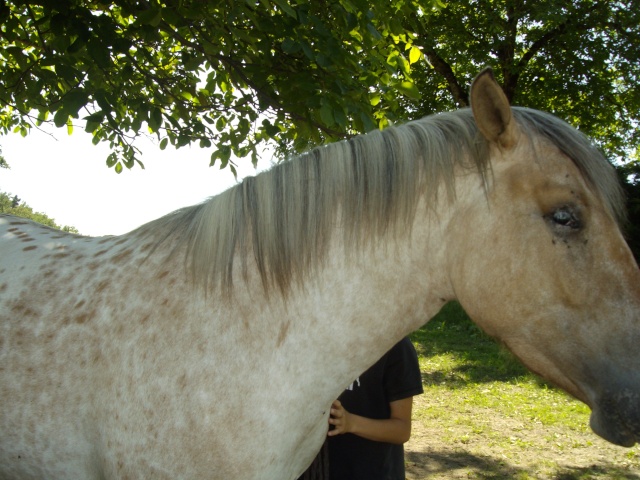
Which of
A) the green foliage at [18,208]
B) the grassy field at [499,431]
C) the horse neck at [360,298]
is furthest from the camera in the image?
the green foliage at [18,208]

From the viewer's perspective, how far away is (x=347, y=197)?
1965 millimetres

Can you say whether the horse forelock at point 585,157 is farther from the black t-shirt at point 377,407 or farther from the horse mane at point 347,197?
the black t-shirt at point 377,407

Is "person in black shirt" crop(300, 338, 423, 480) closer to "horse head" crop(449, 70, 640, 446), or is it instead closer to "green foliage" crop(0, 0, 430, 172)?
"horse head" crop(449, 70, 640, 446)

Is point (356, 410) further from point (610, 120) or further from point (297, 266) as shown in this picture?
point (610, 120)

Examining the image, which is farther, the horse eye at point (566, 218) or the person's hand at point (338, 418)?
the person's hand at point (338, 418)

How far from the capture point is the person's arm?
95.8 inches

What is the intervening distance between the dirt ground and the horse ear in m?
4.20

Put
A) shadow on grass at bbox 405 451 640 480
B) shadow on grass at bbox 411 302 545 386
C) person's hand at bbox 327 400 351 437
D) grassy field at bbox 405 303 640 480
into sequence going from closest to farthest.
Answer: person's hand at bbox 327 400 351 437, shadow on grass at bbox 405 451 640 480, grassy field at bbox 405 303 640 480, shadow on grass at bbox 411 302 545 386

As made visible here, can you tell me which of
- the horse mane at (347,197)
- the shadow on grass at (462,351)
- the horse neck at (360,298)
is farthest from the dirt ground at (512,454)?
the horse mane at (347,197)

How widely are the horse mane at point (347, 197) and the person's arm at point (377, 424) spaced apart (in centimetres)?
84

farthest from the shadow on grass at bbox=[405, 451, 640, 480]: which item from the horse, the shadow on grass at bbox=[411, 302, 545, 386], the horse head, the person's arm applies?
the horse head

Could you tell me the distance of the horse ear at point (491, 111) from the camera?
5.81 ft

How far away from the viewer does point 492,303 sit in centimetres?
181

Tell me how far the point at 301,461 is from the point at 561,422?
218 inches
